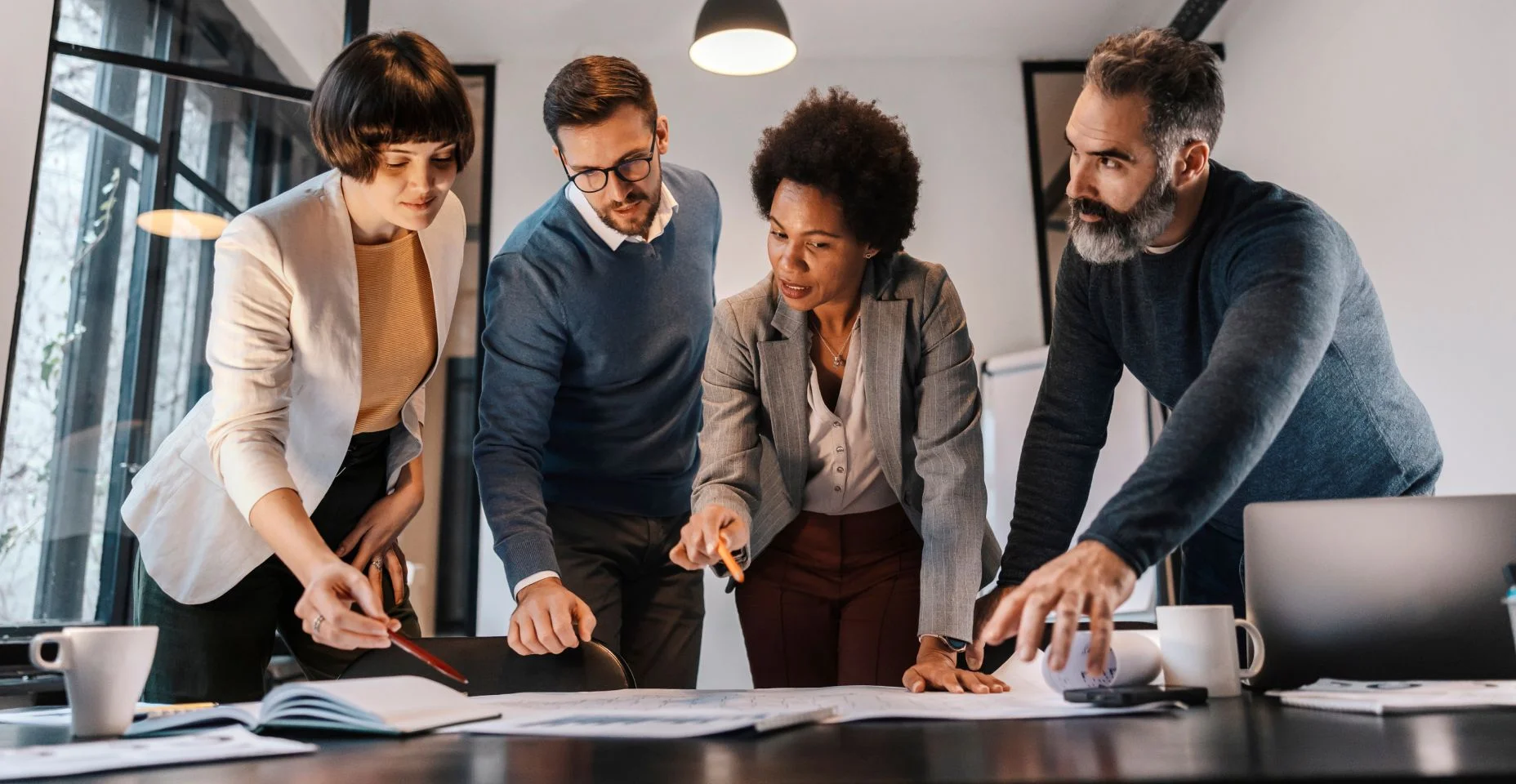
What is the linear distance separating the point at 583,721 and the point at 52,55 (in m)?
2.59

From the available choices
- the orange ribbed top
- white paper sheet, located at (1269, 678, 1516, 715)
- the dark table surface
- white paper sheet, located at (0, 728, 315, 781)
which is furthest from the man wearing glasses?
white paper sheet, located at (1269, 678, 1516, 715)

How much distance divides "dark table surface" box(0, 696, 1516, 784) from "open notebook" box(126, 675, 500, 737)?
27 mm

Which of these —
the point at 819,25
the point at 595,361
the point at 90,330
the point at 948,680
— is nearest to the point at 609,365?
the point at 595,361

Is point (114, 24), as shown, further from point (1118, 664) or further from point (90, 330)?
point (1118, 664)

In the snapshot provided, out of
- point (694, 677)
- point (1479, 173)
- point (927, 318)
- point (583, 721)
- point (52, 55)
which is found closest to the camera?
point (583, 721)

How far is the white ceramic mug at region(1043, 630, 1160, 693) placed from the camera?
3.56 feet

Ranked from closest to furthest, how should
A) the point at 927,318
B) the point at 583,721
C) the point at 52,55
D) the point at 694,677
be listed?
the point at 583,721
the point at 927,318
the point at 694,677
the point at 52,55

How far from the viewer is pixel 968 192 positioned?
15.7 feet

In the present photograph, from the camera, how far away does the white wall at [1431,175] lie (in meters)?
2.79

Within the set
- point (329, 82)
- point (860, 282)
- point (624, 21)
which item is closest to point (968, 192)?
point (624, 21)

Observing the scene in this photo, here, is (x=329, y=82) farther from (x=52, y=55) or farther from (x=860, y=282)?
(x=52, y=55)

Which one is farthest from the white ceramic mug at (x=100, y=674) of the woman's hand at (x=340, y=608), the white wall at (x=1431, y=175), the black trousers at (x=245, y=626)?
the white wall at (x=1431, y=175)

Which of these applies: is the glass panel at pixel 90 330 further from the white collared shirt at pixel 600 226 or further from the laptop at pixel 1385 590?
the laptop at pixel 1385 590

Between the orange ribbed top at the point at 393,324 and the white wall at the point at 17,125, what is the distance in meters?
1.32
